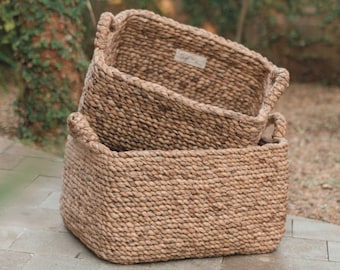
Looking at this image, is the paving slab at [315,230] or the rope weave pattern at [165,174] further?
the paving slab at [315,230]

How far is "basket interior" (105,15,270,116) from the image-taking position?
2.48 meters

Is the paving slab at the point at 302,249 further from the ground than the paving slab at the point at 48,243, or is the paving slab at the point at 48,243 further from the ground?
the paving slab at the point at 48,243

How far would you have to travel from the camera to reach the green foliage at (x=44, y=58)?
329 centimetres

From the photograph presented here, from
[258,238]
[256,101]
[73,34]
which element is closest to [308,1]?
[73,34]

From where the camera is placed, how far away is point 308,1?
207 inches

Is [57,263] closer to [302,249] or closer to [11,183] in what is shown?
[302,249]

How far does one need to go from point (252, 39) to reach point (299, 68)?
1.54ft

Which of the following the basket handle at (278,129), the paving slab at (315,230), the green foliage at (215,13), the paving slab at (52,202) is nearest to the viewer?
the basket handle at (278,129)

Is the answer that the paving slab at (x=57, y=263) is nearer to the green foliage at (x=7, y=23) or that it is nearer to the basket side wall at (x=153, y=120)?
the basket side wall at (x=153, y=120)

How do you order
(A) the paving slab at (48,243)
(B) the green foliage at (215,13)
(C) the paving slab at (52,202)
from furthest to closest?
(B) the green foliage at (215,13) < (C) the paving slab at (52,202) < (A) the paving slab at (48,243)

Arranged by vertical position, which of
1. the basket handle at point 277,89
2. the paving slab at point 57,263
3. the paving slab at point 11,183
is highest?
the paving slab at point 11,183

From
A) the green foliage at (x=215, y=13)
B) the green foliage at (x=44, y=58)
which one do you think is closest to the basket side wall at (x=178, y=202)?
→ the green foliage at (x=44, y=58)

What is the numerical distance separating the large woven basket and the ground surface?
1.20 ft

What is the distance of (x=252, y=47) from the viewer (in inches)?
214
